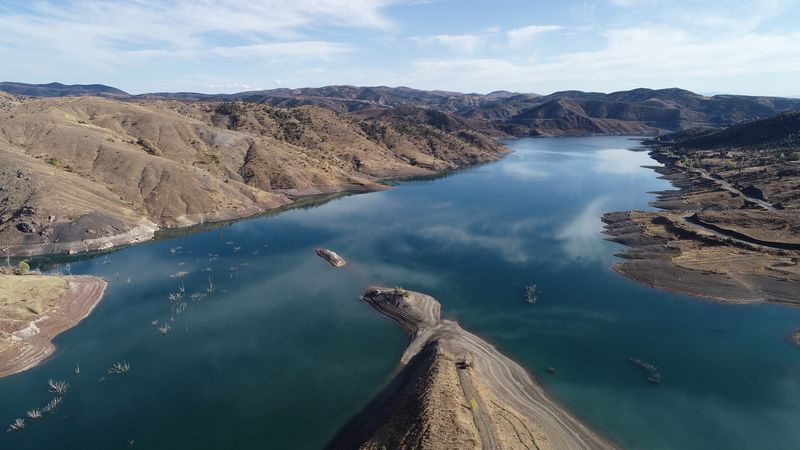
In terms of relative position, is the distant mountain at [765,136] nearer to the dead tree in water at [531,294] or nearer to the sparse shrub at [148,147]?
the dead tree in water at [531,294]

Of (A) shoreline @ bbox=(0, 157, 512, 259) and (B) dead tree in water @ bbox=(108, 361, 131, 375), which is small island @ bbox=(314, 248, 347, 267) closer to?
(B) dead tree in water @ bbox=(108, 361, 131, 375)

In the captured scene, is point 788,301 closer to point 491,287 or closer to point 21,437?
point 491,287

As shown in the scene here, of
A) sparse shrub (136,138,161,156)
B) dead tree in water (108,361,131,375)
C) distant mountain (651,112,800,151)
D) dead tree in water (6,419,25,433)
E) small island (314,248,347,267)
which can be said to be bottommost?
dead tree in water (6,419,25,433)

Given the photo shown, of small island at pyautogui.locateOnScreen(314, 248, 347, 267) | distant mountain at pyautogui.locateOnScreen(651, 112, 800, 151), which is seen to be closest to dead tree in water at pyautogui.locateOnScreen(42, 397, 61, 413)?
small island at pyautogui.locateOnScreen(314, 248, 347, 267)

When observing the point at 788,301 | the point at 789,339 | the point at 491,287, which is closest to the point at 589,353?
the point at 491,287

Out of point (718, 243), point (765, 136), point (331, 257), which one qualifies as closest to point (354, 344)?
point (331, 257)

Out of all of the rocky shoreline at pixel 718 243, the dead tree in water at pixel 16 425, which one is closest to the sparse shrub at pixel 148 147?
the dead tree in water at pixel 16 425
